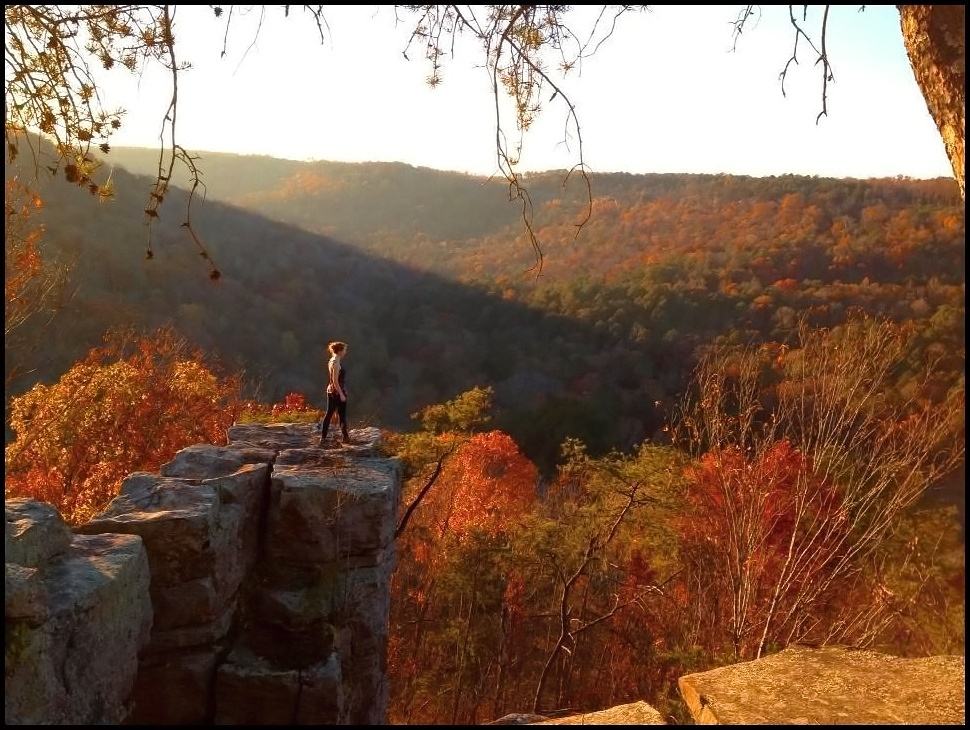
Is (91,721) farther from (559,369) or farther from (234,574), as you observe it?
(559,369)

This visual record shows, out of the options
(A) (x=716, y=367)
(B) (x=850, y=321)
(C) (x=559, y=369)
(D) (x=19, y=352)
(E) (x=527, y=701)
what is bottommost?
(E) (x=527, y=701)

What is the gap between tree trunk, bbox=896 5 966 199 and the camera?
297 cm

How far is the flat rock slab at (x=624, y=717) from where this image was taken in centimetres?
294

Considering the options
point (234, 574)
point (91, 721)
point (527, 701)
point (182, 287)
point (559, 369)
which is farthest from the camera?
point (559, 369)

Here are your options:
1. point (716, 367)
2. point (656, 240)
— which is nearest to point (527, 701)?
point (716, 367)

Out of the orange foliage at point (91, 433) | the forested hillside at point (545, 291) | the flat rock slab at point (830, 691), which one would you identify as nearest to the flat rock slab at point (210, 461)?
the orange foliage at point (91, 433)

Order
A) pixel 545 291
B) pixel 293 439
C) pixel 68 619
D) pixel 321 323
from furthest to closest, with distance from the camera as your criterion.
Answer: pixel 545 291 < pixel 321 323 < pixel 293 439 < pixel 68 619

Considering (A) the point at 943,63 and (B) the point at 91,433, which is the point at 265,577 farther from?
(B) the point at 91,433

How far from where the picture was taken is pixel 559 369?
4541 cm

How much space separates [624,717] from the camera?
3.02 meters

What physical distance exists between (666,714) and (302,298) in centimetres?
4811

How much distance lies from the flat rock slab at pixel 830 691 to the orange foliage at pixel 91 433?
1262 centimetres

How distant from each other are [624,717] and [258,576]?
6093 mm

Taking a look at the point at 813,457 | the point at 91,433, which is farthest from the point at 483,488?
the point at 813,457
